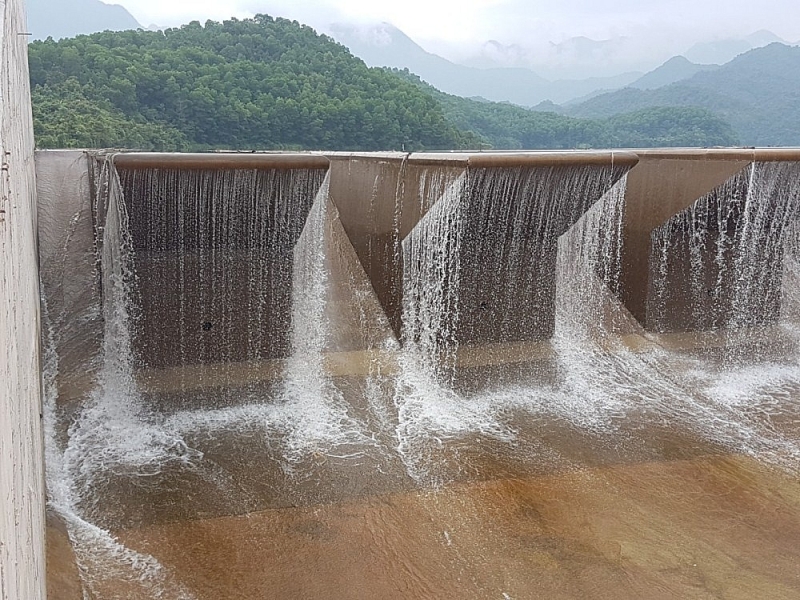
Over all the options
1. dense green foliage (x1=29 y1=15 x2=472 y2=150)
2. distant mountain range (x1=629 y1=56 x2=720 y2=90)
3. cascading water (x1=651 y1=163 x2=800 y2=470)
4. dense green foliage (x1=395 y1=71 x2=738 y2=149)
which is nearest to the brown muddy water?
cascading water (x1=651 y1=163 x2=800 y2=470)

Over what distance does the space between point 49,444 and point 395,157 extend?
3506 mm

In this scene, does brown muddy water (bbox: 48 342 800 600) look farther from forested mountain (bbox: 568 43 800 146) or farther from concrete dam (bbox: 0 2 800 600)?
forested mountain (bbox: 568 43 800 146)

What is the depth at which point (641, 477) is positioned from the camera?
4.64m

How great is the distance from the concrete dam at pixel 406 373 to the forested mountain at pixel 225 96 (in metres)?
12.9

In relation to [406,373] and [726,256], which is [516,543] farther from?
[726,256]

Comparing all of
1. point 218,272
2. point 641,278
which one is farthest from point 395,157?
point 641,278

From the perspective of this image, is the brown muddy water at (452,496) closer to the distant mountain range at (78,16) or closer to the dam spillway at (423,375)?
the dam spillway at (423,375)

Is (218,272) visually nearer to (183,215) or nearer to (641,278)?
(183,215)

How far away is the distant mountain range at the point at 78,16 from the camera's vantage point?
154625 mm

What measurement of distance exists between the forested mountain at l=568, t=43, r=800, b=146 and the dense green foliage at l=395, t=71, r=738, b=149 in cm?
896

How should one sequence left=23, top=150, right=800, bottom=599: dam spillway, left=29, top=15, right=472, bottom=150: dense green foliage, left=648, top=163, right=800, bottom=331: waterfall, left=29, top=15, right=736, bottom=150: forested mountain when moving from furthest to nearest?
left=29, top=15, right=472, bottom=150: dense green foliage → left=29, top=15, right=736, bottom=150: forested mountain → left=648, top=163, right=800, bottom=331: waterfall → left=23, top=150, right=800, bottom=599: dam spillway

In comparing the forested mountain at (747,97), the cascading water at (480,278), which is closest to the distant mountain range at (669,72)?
the forested mountain at (747,97)

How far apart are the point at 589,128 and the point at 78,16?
167 metres

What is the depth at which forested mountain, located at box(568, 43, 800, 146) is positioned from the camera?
156 ft
